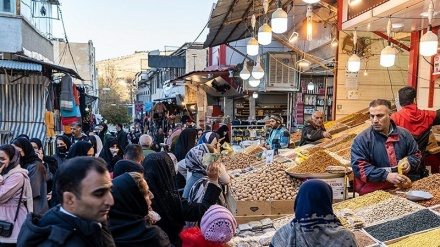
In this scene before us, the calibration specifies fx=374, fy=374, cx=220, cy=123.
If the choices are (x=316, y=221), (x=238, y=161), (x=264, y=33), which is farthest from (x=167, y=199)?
(x=264, y=33)

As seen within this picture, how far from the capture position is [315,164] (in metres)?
4.63

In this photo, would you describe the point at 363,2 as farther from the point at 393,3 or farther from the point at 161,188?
the point at 161,188

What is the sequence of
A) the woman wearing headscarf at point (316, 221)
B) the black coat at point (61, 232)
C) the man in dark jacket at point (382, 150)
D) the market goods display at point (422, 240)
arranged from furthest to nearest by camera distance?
1. the man in dark jacket at point (382, 150)
2. the market goods display at point (422, 240)
3. the woman wearing headscarf at point (316, 221)
4. the black coat at point (61, 232)

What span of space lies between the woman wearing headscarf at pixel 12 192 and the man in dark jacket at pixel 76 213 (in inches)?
104

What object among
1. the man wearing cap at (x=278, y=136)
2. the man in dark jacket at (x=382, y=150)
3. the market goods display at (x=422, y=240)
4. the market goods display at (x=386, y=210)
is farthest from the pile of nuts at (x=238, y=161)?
the market goods display at (x=422, y=240)

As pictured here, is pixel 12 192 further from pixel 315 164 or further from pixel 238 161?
pixel 238 161

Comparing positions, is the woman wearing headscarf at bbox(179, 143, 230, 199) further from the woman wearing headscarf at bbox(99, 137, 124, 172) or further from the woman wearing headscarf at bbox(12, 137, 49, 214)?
the woman wearing headscarf at bbox(99, 137, 124, 172)

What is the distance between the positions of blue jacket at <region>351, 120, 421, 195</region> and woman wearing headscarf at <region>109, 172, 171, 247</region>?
2431 millimetres

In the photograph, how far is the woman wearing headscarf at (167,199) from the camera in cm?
298

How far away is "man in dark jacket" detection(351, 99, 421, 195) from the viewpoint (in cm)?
381

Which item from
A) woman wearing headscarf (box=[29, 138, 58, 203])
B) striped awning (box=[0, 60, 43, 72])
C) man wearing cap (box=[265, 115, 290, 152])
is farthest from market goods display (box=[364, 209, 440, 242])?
striped awning (box=[0, 60, 43, 72])

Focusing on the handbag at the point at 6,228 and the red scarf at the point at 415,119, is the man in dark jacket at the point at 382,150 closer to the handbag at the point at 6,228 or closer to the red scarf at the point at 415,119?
the red scarf at the point at 415,119

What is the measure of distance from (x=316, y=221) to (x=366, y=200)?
6.56 ft

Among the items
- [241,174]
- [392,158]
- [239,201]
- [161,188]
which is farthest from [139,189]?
[241,174]
